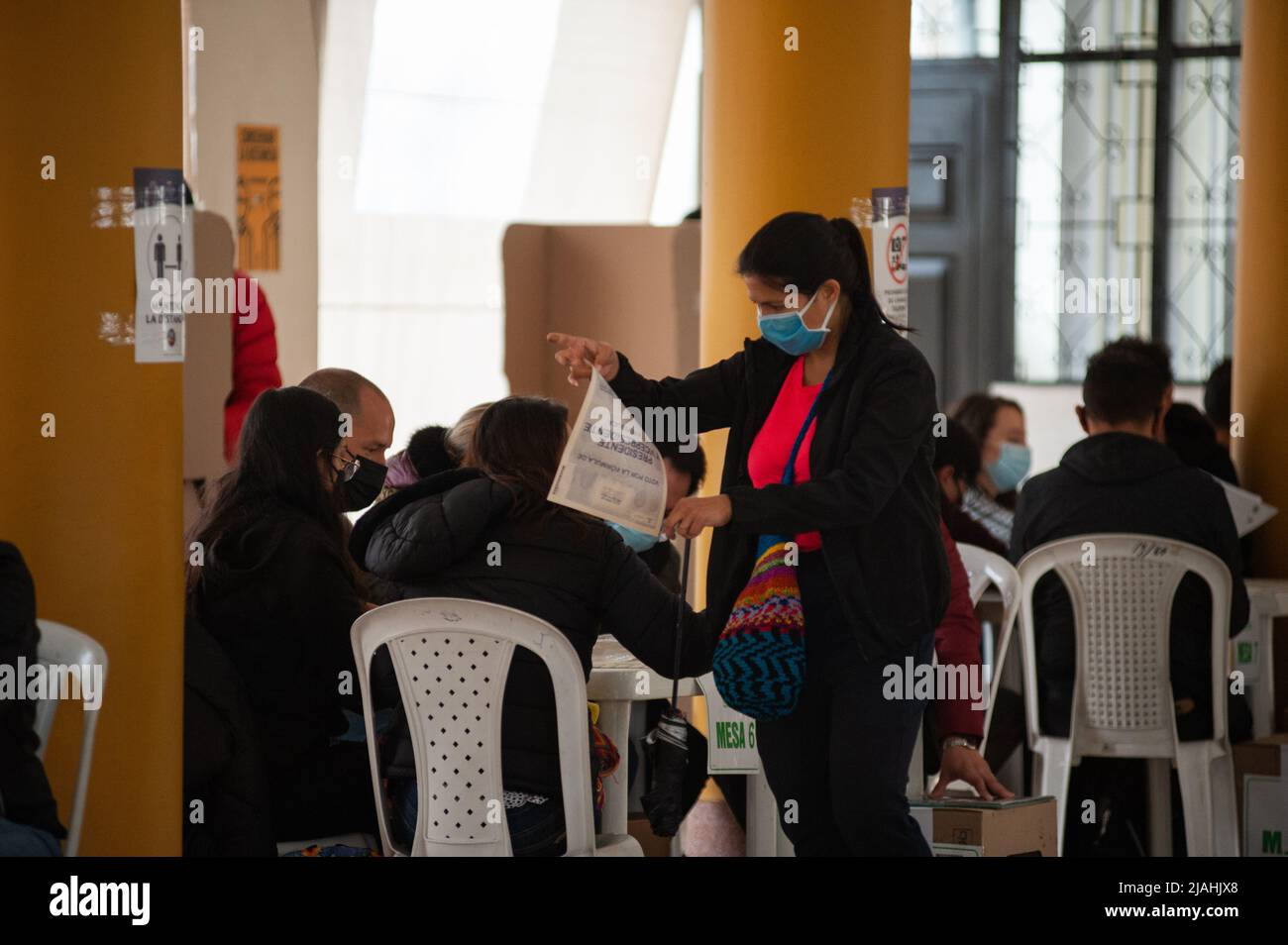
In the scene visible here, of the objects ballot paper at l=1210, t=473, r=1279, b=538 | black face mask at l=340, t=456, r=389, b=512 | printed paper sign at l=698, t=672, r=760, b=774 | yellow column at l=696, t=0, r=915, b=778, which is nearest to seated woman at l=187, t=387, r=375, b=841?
black face mask at l=340, t=456, r=389, b=512

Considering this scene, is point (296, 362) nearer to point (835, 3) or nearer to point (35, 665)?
point (835, 3)

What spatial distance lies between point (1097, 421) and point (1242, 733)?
2.76ft

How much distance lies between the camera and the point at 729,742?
321cm

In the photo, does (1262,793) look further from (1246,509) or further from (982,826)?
(982,826)

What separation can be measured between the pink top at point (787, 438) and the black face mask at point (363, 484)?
98cm

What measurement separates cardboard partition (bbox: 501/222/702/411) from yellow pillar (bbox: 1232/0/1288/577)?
1.67 metres

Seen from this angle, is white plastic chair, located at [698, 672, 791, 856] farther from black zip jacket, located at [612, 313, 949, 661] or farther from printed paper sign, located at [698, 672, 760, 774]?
black zip jacket, located at [612, 313, 949, 661]

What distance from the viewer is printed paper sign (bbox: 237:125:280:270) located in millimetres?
5574

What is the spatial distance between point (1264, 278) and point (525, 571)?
301cm

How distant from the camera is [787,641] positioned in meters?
2.56

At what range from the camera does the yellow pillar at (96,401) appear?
2.67 m

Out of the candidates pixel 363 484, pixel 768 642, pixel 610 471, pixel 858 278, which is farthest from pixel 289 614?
pixel 858 278

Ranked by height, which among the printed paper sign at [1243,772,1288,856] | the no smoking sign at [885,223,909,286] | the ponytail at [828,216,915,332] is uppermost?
the no smoking sign at [885,223,909,286]

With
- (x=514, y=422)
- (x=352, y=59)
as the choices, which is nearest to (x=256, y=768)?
(x=514, y=422)
